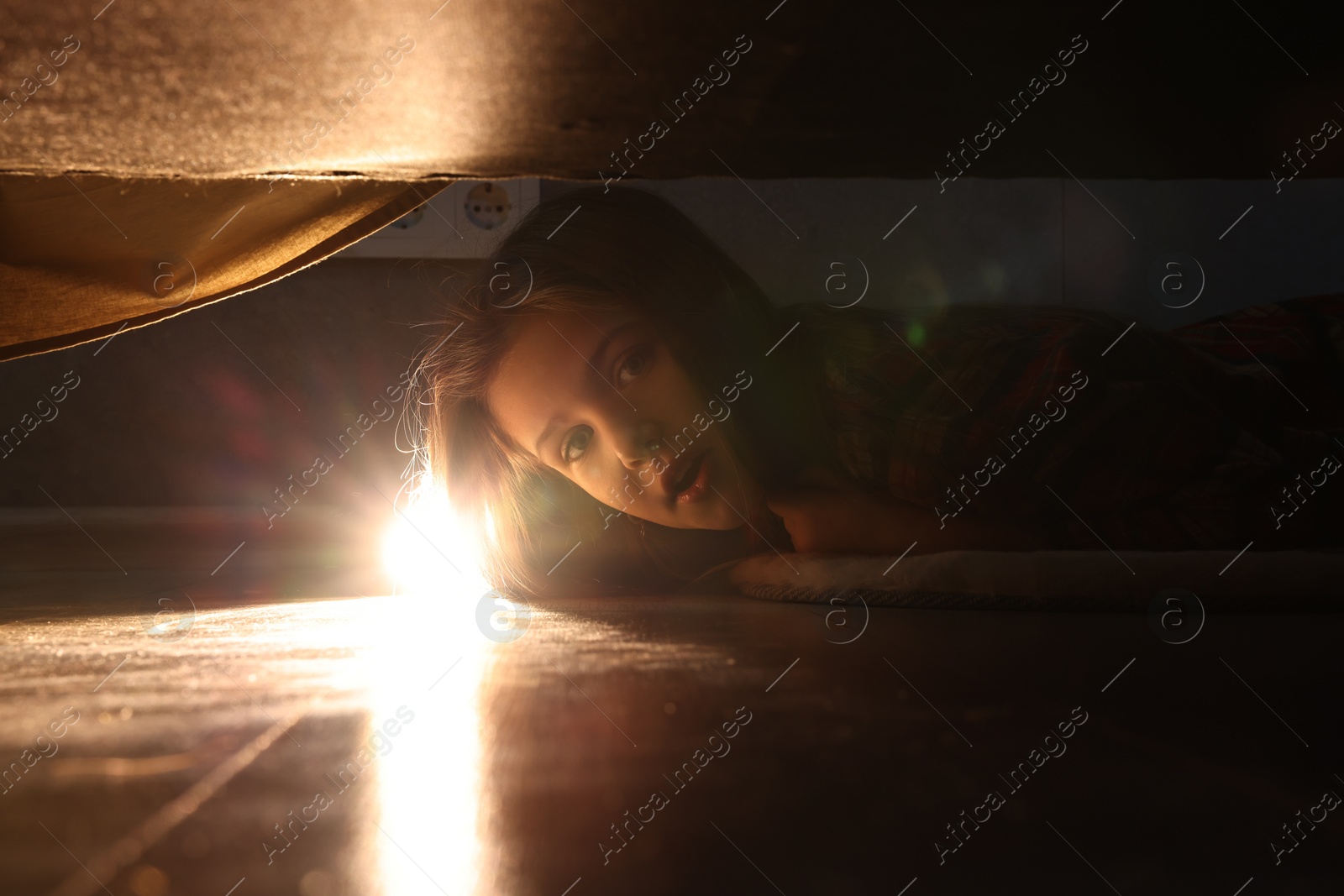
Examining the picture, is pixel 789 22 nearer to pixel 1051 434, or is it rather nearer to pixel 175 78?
pixel 175 78

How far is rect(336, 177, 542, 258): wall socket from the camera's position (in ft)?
8.18

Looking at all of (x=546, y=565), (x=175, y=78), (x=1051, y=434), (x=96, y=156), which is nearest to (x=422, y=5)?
(x=175, y=78)

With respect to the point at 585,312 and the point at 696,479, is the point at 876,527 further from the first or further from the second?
the point at 585,312

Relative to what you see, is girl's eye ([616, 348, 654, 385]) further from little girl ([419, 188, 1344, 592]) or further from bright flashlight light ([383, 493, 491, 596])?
bright flashlight light ([383, 493, 491, 596])

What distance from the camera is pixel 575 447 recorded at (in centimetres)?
→ 123

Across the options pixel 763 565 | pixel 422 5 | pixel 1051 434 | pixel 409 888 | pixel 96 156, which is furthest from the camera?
pixel 763 565

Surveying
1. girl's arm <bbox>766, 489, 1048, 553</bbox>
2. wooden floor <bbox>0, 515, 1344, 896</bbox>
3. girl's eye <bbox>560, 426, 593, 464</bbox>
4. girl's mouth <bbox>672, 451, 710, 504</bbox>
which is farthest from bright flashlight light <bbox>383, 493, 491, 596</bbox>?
wooden floor <bbox>0, 515, 1344, 896</bbox>

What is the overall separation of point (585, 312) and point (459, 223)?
58.3 inches

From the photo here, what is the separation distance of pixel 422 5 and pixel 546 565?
3.56ft

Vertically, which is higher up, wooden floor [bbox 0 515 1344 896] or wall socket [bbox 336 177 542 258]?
wall socket [bbox 336 177 542 258]

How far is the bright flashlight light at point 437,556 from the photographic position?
1417mm

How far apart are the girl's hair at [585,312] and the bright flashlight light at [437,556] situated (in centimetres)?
5

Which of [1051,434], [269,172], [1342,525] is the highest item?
[269,172]

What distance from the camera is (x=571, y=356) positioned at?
1.20m
